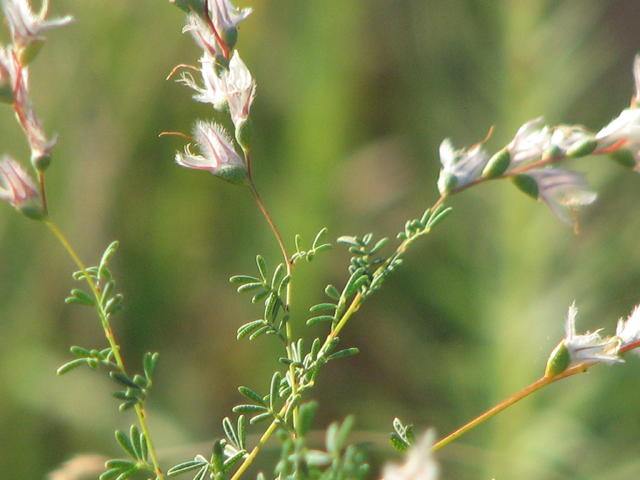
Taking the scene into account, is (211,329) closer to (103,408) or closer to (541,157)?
(103,408)

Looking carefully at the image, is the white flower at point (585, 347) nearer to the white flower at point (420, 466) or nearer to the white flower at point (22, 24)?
the white flower at point (420, 466)

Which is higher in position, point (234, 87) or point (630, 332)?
point (234, 87)

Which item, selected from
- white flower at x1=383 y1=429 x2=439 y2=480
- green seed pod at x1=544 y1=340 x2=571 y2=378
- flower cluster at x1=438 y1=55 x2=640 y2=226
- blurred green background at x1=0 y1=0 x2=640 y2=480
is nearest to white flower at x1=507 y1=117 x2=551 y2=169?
flower cluster at x1=438 y1=55 x2=640 y2=226

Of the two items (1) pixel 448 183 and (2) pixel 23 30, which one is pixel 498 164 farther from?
(2) pixel 23 30

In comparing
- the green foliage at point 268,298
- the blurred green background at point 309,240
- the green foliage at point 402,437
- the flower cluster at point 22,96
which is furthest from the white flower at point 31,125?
the blurred green background at point 309,240

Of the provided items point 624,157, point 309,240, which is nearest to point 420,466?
point 624,157

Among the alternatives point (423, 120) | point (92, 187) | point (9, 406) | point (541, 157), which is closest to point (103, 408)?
point (9, 406)
